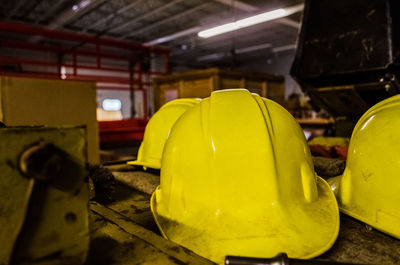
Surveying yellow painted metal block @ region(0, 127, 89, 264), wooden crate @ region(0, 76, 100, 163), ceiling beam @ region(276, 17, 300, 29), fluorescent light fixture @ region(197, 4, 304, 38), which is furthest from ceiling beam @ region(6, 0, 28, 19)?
yellow painted metal block @ region(0, 127, 89, 264)

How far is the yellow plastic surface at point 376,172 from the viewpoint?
1081 mm

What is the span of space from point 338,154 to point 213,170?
169 cm

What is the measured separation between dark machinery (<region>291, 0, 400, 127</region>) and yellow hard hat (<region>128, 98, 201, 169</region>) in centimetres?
172

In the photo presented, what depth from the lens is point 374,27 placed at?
8.50 ft

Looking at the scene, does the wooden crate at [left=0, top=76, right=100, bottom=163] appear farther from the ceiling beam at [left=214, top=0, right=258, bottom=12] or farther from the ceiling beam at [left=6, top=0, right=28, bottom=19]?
the ceiling beam at [left=6, top=0, right=28, bottom=19]

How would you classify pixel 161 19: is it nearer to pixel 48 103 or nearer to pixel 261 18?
pixel 261 18

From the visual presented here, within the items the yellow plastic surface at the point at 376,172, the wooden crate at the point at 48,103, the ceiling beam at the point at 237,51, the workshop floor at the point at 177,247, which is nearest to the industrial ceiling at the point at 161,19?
the ceiling beam at the point at 237,51

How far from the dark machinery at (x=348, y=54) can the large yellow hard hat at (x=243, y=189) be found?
6.19ft

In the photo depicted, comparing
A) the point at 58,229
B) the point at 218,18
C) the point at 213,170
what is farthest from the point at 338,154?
the point at 218,18

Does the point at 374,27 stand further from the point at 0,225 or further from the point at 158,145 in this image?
the point at 0,225

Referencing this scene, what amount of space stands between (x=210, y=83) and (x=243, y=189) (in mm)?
3823

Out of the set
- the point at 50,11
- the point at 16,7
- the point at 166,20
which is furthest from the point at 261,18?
the point at 16,7

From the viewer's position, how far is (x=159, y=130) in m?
1.98

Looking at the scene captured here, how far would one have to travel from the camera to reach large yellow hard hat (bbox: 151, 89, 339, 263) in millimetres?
1011
